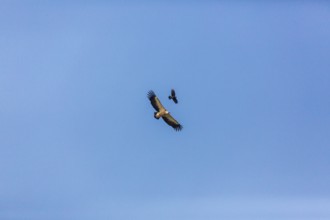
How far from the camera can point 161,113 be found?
49594mm

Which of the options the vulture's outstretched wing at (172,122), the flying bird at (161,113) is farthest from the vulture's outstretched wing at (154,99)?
the vulture's outstretched wing at (172,122)

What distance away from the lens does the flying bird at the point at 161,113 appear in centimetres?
4884

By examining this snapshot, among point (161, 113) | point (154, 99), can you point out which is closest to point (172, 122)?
point (161, 113)

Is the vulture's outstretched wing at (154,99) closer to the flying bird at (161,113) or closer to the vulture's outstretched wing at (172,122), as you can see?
the flying bird at (161,113)

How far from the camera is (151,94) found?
48.9 m

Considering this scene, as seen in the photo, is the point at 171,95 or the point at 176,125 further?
the point at 176,125

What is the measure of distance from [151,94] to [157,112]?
1.84 metres

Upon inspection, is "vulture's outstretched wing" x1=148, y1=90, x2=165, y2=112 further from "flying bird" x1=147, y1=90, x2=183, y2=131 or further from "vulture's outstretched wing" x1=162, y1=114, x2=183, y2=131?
"vulture's outstretched wing" x1=162, y1=114, x2=183, y2=131

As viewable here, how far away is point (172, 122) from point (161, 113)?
1688mm

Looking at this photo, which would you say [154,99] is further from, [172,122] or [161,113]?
[172,122]

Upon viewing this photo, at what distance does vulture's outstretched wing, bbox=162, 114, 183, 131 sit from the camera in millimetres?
50156

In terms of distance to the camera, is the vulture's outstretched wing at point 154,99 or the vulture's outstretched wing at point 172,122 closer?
the vulture's outstretched wing at point 154,99

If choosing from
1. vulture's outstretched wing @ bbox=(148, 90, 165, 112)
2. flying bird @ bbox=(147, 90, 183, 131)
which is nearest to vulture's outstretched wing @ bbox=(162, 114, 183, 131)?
flying bird @ bbox=(147, 90, 183, 131)

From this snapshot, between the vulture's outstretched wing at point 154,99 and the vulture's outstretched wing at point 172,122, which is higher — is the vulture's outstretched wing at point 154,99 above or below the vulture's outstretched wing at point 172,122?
above
